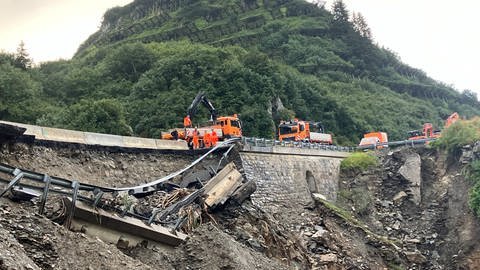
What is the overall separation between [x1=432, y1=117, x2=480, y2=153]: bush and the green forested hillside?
34.5 ft

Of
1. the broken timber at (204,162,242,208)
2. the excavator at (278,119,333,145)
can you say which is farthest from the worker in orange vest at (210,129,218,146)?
the excavator at (278,119,333,145)

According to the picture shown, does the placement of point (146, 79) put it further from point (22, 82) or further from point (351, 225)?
point (351, 225)

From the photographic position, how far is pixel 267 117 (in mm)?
36031

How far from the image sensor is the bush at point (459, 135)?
28.6 m

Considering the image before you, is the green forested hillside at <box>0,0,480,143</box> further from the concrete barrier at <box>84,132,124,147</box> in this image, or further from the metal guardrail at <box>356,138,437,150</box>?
the concrete barrier at <box>84,132,124,147</box>

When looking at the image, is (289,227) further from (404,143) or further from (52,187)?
(404,143)

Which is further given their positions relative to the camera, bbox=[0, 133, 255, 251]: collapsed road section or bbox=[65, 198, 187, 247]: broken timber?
bbox=[65, 198, 187, 247]: broken timber

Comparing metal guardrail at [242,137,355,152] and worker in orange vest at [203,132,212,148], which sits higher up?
worker in orange vest at [203,132,212,148]

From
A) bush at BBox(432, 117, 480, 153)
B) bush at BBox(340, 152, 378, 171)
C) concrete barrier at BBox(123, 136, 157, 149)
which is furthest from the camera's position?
bush at BBox(340, 152, 378, 171)

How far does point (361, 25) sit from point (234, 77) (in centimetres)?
4451

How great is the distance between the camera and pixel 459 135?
29.1 m

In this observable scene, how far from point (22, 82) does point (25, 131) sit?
1960 centimetres

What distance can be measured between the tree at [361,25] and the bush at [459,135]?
47.4 metres

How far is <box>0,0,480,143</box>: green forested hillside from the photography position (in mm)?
34188
